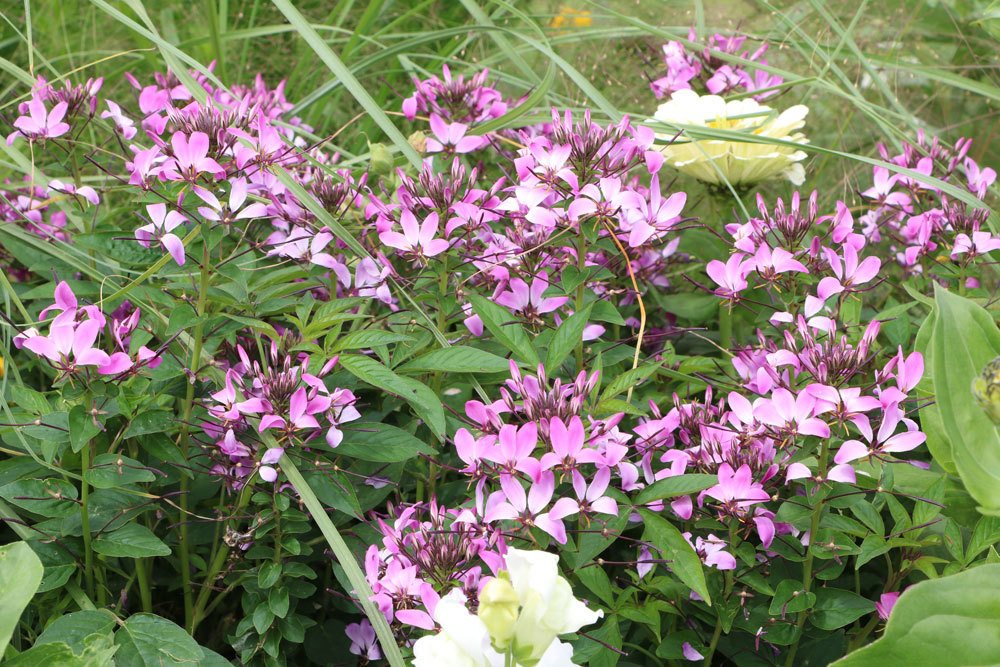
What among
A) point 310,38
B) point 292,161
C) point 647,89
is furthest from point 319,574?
point 647,89

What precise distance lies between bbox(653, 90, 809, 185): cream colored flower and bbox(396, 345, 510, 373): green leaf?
0.49 metres

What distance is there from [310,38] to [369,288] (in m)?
0.36

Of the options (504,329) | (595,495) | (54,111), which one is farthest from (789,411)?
(54,111)

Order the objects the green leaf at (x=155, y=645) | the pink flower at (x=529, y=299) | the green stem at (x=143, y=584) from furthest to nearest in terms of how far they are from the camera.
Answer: the pink flower at (x=529, y=299)
the green stem at (x=143, y=584)
the green leaf at (x=155, y=645)

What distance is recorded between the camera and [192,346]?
3.54 ft

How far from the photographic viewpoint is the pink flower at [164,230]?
38.5 inches

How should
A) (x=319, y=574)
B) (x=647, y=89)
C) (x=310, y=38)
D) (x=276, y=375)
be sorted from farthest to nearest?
1. (x=647, y=89)
2. (x=310, y=38)
3. (x=319, y=574)
4. (x=276, y=375)

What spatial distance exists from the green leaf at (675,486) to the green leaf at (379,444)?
22 cm

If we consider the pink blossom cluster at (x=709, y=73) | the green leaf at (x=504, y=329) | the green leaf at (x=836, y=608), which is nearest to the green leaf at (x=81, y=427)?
the green leaf at (x=504, y=329)

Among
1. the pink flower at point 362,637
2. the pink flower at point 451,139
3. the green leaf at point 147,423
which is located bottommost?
A: the pink flower at point 362,637

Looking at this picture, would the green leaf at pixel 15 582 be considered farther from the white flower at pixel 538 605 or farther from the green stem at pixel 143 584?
the white flower at pixel 538 605

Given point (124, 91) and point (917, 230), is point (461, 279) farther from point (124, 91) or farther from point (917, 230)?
point (124, 91)

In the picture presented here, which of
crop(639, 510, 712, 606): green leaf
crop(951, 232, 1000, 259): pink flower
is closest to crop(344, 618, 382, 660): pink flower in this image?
crop(639, 510, 712, 606): green leaf

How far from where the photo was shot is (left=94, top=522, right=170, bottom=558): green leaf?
929 millimetres
